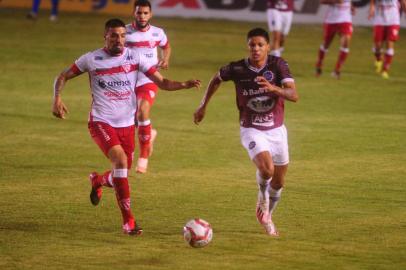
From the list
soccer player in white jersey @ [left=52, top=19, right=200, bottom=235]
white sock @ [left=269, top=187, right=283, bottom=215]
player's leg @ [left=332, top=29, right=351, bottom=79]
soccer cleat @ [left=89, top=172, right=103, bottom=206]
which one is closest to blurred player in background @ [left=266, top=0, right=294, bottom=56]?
player's leg @ [left=332, top=29, right=351, bottom=79]

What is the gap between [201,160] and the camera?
14.7 meters

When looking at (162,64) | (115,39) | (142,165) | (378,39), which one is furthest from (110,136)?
(378,39)

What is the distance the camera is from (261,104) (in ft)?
34.2

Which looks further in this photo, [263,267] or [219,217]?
[219,217]

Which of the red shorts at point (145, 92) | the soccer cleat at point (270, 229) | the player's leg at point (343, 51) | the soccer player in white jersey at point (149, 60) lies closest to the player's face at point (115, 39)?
the soccer cleat at point (270, 229)

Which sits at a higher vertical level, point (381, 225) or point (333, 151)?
point (381, 225)

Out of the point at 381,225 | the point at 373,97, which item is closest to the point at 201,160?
the point at 381,225

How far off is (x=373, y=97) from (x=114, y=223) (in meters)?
11.3

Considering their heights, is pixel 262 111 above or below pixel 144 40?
above

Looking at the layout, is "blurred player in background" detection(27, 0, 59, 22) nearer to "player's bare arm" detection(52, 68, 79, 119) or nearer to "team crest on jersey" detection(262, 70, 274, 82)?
"player's bare arm" detection(52, 68, 79, 119)

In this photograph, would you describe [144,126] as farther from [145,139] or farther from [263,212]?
[263,212]

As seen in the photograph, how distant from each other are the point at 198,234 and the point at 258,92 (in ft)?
5.43

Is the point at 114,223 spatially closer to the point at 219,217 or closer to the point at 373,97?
the point at 219,217

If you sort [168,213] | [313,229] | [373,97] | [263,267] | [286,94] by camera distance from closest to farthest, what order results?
[263,267], [286,94], [313,229], [168,213], [373,97]
